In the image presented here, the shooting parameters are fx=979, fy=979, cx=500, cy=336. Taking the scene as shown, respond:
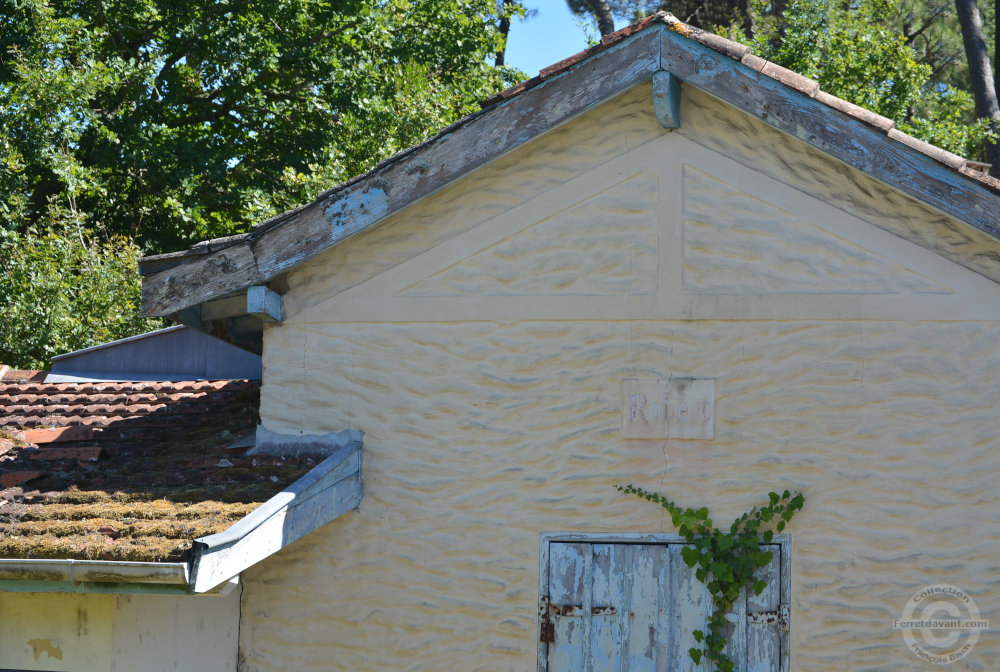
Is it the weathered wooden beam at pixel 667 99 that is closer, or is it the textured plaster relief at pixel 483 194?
the weathered wooden beam at pixel 667 99

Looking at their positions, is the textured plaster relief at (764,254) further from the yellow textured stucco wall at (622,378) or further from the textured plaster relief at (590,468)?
the textured plaster relief at (590,468)

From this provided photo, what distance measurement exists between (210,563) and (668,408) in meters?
2.39

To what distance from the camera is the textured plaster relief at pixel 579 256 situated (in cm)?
518

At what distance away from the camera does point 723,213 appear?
5.14m

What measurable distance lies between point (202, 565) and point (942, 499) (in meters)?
3.58

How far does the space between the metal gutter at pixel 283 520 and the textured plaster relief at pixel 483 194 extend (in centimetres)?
95

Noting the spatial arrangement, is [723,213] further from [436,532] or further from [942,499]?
[436,532]

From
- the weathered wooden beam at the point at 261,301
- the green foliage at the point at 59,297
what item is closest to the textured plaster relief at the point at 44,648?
the weathered wooden beam at the point at 261,301

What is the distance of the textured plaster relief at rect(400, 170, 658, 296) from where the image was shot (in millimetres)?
5180

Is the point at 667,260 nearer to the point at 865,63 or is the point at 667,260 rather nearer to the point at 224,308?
the point at 224,308

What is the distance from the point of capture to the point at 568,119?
5082mm

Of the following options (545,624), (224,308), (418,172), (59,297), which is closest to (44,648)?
(224,308)

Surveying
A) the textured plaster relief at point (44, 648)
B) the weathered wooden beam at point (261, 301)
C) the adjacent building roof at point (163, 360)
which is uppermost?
the weathered wooden beam at point (261, 301)

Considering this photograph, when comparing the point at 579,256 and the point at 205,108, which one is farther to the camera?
the point at 205,108
